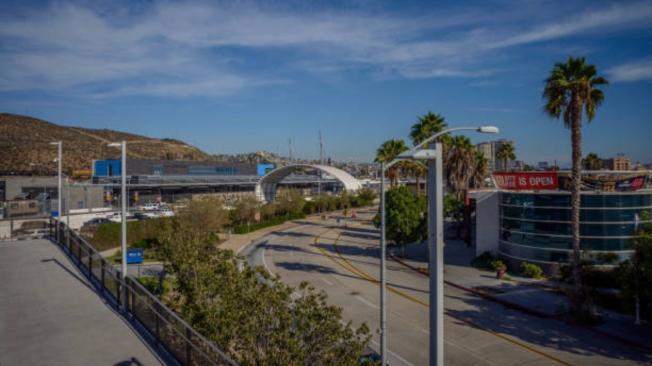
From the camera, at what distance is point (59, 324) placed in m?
12.9

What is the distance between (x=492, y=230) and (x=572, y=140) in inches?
495

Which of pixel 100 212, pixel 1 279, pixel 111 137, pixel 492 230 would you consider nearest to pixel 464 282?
pixel 492 230

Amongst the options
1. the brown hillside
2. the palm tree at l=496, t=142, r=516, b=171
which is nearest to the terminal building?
the palm tree at l=496, t=142, r=516, b=171

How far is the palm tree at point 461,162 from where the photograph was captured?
4659cm

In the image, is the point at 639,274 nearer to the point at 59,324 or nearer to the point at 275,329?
the point at 275,329

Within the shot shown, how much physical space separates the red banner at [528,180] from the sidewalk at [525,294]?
6459 mm

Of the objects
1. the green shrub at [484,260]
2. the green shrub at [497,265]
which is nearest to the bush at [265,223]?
the green shrub at [484,260]

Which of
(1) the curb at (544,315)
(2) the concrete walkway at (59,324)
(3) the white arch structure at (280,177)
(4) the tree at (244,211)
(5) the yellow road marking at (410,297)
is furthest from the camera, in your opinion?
(3) the white arch structure at (280,177)

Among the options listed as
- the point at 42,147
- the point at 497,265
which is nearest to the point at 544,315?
the point at 497,265

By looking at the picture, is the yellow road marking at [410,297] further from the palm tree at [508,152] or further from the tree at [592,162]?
the tree at [592,162]

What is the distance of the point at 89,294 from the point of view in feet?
52.1

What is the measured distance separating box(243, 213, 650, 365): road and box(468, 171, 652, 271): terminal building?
23.6 feet

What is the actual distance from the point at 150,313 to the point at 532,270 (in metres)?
25.7

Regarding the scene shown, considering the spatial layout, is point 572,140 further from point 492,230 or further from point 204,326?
point 204,326
